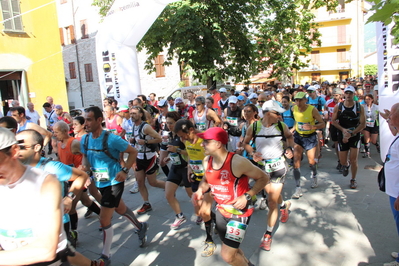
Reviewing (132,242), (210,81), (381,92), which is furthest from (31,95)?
(381,92)

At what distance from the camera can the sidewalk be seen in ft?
12.5

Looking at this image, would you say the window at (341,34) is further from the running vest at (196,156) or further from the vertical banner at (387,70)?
the running vest at (196,156)

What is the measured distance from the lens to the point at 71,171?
2895mm

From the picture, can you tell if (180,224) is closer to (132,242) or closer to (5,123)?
→ (132,242)

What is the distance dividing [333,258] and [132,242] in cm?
258

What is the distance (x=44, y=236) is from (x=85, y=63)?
31.7 metres

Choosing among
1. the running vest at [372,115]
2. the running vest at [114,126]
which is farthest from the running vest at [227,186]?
the running vest at [372,115]

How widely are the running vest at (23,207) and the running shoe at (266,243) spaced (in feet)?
9.38

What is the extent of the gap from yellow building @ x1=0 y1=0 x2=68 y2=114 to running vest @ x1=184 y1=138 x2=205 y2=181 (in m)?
14.3

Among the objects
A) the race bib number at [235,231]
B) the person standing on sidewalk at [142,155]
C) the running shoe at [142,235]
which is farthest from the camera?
the person standing on sidewalk at [142,155]

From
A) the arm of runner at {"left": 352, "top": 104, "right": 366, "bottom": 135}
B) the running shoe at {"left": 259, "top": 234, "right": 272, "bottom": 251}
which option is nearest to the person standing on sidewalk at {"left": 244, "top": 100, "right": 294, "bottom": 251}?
the running shoe at {"left": 259, "top": 234, "right": 272, "bottom": 251}

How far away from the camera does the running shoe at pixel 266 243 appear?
396cm

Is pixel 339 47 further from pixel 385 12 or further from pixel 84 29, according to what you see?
pixel 385 12

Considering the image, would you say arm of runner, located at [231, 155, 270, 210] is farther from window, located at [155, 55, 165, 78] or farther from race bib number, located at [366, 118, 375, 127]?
window, located at [155, 55, 165, 78]
